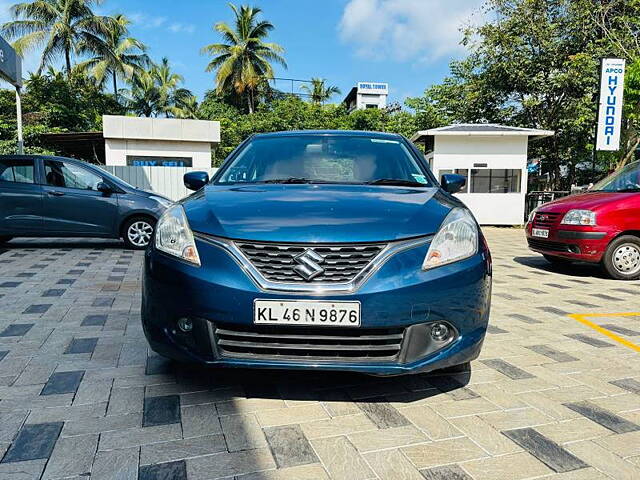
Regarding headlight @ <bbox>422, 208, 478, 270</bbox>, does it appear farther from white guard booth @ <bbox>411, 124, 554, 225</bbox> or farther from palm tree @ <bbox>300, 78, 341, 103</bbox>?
palm tree @ <bbox>300, 78, 341, 103</bbox>

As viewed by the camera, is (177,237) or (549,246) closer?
(177,237)

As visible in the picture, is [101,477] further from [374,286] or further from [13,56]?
[13,56]

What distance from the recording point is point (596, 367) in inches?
122

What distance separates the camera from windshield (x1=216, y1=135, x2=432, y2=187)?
3.25 meters

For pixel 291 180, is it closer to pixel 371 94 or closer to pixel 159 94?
pixel 159 94

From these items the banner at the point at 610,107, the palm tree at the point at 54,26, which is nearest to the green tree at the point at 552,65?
the banner at the point at 610,107

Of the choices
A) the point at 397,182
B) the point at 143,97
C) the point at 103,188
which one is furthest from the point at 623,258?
the point at 143,97

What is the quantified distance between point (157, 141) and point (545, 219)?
1341cm

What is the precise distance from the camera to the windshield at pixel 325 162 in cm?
325

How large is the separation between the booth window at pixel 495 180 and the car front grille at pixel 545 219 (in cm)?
923

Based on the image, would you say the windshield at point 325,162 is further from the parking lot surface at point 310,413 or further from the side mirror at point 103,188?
the side mirror at point 103,188

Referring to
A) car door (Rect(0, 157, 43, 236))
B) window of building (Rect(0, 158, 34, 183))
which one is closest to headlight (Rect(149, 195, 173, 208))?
car door (Rect(0, 157, 43, 236))

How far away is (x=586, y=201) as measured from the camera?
6461 millimetres

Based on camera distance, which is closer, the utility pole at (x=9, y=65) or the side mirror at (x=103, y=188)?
the side mirror at (x=103, y=188)
